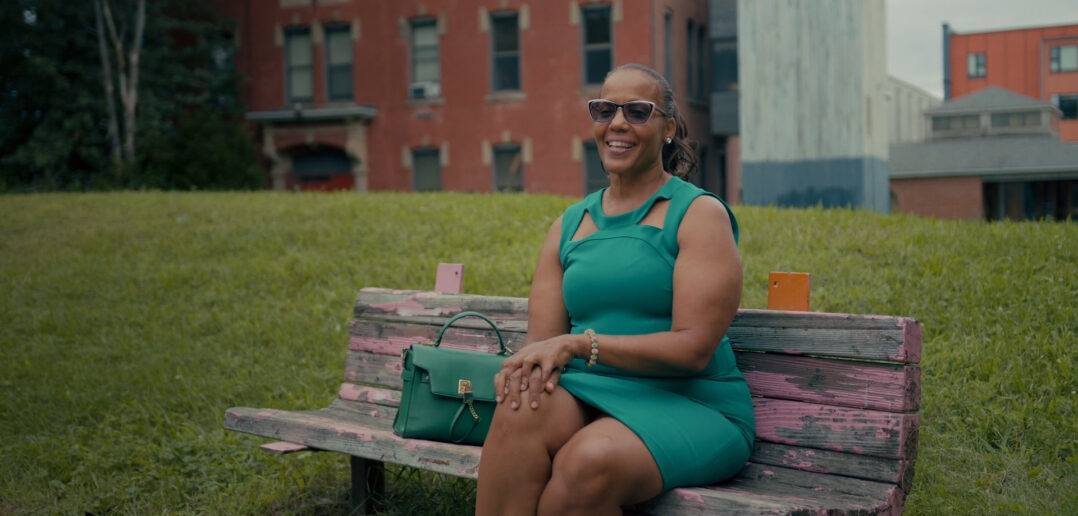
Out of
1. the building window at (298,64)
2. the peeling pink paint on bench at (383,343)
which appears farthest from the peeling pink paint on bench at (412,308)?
the building window at (298,64)

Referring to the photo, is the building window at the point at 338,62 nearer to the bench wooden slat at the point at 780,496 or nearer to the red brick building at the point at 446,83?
the red brick building at the point at 446,83

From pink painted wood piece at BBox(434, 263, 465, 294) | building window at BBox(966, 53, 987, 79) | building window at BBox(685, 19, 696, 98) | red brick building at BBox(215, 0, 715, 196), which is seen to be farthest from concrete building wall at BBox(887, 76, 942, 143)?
pink painted wood piece at BBox(434, 263, 465, 294)

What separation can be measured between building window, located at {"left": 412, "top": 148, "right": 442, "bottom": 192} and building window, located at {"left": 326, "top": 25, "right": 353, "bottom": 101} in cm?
231

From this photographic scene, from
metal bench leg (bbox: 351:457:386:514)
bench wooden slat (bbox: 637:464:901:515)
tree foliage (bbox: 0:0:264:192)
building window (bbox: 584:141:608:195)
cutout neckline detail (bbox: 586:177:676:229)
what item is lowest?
metal bench leg (bbox: 351:457:386:514)

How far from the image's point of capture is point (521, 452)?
2969mm

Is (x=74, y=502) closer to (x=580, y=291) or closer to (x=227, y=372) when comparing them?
(x=227, y=372)

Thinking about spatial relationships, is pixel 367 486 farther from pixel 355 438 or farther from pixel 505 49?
pixel 505 49

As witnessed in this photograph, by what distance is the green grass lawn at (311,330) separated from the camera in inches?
183

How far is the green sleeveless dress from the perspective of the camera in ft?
9.81

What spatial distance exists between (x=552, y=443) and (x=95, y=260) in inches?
304

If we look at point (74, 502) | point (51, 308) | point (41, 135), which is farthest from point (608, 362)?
point (41, 135)

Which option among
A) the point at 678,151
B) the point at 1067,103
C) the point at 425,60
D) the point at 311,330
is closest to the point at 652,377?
the point at 678,151

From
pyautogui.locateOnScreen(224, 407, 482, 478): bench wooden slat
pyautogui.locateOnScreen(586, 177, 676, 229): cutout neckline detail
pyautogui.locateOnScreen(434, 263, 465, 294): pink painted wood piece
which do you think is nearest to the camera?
pyautogui.locateOnScreen(586, 177, 676, 229): cutout neckline detail

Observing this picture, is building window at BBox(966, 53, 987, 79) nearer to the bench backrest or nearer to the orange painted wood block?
the orange painted wood block
